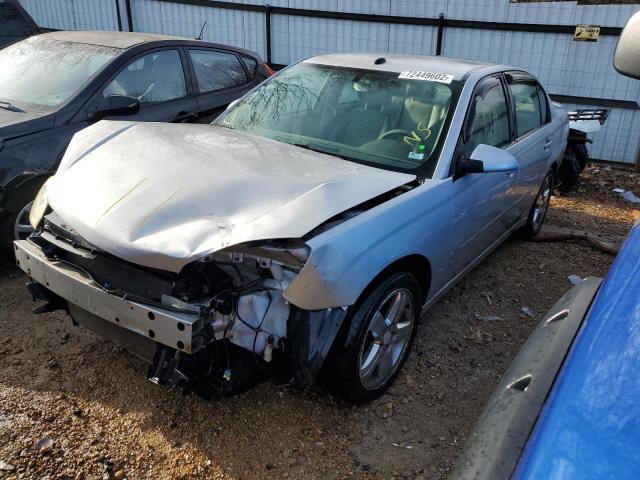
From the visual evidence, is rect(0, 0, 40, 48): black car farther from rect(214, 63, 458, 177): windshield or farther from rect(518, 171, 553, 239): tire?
rect(518, 171, 553, 239): tire

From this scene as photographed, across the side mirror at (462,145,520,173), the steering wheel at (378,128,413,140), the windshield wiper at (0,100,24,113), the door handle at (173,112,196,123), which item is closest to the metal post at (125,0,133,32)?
the door handle at (173,112,196,123)

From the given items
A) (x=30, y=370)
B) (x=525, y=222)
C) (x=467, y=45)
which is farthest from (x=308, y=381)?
(x=467, y=45)

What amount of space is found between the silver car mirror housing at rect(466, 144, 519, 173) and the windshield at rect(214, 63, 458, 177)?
22cm

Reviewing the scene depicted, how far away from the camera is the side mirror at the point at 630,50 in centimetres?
227

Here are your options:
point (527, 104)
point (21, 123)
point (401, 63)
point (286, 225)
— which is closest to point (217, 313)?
point (286, 225)

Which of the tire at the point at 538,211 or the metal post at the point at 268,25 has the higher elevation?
the metal post at the point at 268,25

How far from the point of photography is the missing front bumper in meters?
2.09

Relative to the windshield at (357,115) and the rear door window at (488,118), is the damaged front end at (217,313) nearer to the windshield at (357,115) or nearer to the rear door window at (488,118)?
the windshield at (357,115)

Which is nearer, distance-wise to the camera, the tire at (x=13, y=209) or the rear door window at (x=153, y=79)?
the tire at (x=13, y=209)

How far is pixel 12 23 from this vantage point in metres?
7.73

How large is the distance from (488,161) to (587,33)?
6.08m

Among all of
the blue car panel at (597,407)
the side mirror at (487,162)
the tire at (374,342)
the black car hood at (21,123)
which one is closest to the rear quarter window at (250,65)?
the black car hood at (21,123)

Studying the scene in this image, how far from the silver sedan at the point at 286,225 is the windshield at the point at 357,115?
0.01m

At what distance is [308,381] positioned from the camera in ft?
7.58
